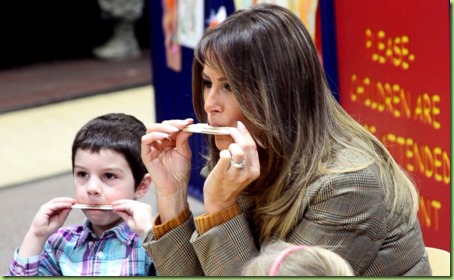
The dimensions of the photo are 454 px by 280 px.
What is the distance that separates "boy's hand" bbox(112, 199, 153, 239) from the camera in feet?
9.30

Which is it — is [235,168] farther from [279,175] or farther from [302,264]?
[302,264]

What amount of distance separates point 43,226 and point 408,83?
5.08ft

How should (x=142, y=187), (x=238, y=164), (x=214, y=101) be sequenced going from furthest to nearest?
(x=142, y=187) < (x=214, y=101) < (x=238, y=164)

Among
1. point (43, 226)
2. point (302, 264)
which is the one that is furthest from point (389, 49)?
point (302, 264)

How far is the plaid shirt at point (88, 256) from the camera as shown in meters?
2.93

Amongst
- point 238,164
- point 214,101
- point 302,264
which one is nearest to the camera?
point 302,264

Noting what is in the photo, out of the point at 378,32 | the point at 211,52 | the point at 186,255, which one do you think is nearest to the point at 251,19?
the point at 211,52

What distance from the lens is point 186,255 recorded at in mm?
2652

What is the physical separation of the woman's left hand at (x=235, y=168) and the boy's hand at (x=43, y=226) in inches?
24.6

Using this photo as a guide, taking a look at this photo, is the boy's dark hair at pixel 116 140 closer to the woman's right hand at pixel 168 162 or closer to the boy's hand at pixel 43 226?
the boy's hand at pixel 43 226

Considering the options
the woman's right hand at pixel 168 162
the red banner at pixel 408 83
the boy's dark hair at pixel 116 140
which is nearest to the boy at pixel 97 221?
the boy's dark hair at pixel 116 140

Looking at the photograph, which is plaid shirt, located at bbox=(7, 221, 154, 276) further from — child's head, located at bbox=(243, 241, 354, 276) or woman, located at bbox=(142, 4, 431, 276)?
child's head, located at bbox=(243, 241, 354, 276)

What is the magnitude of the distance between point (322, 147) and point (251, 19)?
0.37m

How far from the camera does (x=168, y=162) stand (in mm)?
2750
